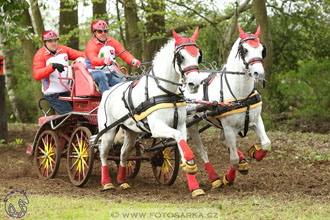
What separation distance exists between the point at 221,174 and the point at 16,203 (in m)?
4.08

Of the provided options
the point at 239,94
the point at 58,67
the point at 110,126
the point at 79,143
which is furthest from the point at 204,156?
the point at 58,67

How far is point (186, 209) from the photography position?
5.76 m

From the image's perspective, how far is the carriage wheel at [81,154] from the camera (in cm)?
816

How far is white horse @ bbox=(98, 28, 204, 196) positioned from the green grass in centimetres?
64

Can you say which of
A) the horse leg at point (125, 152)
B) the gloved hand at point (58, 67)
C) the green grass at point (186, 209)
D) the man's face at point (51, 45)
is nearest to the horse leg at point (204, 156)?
the horse leg at point (125, 152)

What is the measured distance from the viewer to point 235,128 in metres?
7.37

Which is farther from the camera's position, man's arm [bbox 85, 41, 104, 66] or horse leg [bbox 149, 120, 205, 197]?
man's arm [bbox 85, 41, 104, 66]

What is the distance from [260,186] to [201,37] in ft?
34.8

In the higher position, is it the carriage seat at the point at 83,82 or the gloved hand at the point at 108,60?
the gloved hand at the point at 108,60

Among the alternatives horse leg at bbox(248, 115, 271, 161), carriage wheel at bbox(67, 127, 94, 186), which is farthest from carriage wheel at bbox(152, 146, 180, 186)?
horse leg at bbox(248, 115, 271, 161)

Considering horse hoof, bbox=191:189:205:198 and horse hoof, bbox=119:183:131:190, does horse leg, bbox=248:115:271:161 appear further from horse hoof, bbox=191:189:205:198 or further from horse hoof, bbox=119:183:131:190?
horse hoof, bbox=119:183:131:190

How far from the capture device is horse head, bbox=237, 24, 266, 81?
22.0 feet

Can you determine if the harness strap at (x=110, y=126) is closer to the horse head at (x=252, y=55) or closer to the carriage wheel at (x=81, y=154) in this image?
the carriage wheel at (x=81, y=154)

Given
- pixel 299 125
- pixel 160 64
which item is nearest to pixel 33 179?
pixel 160 64
